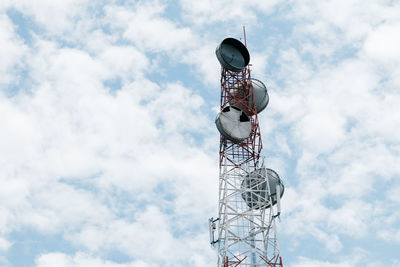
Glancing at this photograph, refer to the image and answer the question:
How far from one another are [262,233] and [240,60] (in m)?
17.9

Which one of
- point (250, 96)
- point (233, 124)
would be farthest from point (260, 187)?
point (250, 96)

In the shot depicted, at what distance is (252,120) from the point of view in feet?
170

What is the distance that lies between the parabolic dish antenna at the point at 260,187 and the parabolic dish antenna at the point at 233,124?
12.1ft

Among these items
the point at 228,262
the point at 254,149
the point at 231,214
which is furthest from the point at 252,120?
the point at 228,262

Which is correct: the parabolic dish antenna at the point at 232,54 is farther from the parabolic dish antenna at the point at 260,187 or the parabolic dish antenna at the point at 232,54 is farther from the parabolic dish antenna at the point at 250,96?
the parabolic dish antenna at the point at 260,187

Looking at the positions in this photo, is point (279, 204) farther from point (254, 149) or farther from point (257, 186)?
point (254, 149)

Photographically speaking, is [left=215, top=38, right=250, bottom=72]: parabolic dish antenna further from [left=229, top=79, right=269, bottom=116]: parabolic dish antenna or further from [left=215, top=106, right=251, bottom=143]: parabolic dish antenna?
[left=215, top=106, right=251, bottom=143]: parabolic dish antenna

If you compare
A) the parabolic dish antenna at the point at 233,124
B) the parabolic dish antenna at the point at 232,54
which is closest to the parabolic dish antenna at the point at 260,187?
the parabolic dish antenna at the point at 233,124

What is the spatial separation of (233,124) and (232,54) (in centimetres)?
804

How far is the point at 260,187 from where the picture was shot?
4834cm

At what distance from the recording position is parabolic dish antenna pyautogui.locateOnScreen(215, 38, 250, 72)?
2071 inches

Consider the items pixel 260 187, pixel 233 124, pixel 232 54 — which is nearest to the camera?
pixel 260 187

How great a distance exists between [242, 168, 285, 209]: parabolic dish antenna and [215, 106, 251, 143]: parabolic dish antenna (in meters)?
3.68

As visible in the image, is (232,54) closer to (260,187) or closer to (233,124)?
(233,124)
